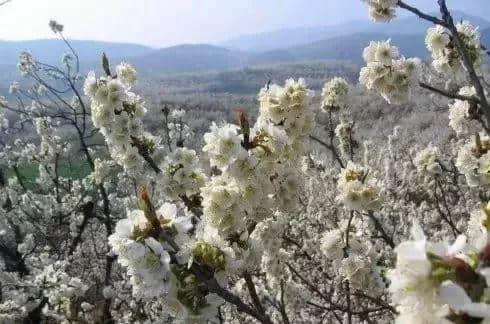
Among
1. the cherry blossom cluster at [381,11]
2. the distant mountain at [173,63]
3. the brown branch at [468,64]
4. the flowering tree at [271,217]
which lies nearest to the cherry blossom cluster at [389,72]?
the flowering tree at [271,217]

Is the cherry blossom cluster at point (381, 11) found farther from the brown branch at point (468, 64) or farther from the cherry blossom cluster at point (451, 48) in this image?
the brown branch at point (468, 64)

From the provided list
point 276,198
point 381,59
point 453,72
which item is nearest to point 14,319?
point 276,198

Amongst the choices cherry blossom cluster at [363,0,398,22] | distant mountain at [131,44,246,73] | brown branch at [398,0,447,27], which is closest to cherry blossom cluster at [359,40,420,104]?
cherry blossom cluster at [363,0,398,22]

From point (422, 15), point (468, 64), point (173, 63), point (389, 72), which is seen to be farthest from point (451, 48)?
point (173, 63)

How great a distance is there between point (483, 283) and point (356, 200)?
2.69 metres

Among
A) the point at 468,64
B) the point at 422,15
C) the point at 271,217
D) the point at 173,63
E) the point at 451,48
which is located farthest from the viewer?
the point at 173,63

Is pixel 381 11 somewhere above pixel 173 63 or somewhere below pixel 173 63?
above

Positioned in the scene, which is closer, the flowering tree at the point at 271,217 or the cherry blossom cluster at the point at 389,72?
the flowering tree at the point at 271,217

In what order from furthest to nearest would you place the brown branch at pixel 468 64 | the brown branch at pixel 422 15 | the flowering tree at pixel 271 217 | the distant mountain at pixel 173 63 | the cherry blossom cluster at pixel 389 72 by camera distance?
1. the distant mountain at pixel 173 63
2. the cherry blossom cluster at pixel 389 72
3. the brown branch at pixel 422 15
4. the brown branch at pixel 468 64
5. the flowering tree at pixel 271 217

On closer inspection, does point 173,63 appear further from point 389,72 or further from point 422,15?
point 422,15

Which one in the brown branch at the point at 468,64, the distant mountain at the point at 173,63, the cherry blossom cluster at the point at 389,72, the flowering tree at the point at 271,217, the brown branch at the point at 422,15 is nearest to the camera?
the flowering tree at the point at 271,217

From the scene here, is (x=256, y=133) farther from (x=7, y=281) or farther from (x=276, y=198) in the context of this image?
(x=7, y=281)

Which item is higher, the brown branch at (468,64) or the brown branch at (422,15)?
the brown branch at (422,15)

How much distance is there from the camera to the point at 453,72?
151 inches
